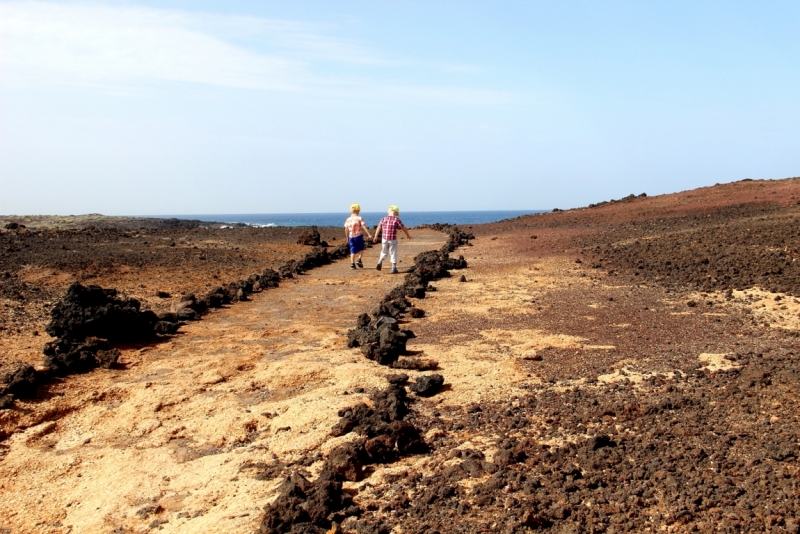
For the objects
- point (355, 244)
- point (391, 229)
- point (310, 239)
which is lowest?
point (310, 239)

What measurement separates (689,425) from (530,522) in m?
1.84

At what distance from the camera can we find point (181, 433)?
5527mm

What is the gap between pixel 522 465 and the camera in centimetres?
446

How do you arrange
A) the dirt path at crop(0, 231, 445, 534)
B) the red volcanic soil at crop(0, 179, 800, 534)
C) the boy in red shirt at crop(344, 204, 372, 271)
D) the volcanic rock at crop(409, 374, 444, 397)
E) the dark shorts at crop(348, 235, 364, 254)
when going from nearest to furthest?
the red volcanic soil at crop(0, 179, 800, 534), the dirt path at crop(0, 231, 445, 534), the volcanic rock at crop(409, 374, 444, 397), the boy in red shirt at crop(344, 204, 372, 271), the dark shorts at crop(348, 235, 364, 254)

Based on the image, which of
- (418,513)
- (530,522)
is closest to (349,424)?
(418,513)

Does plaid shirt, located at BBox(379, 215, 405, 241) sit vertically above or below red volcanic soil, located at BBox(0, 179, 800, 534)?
above

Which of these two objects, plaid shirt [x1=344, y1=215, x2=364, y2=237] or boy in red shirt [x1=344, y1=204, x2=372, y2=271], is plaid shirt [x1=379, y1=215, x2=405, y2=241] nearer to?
boy in red shirt [x1=344, y1=204, x2=372, y2=271]

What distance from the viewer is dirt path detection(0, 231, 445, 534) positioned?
432 cm

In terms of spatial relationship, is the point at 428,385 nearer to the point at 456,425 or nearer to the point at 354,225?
the point at 456,425

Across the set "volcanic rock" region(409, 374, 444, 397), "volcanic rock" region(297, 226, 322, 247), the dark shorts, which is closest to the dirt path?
"volcanic rock" region(409, 374, 444, 397)

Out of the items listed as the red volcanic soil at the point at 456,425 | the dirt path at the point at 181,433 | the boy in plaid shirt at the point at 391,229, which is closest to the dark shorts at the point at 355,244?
the boy in plaid shirt at the point at 391,229

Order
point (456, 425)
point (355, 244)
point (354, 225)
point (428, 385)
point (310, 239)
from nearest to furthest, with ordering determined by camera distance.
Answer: point (456, 425), point (428, 385), point (354, 225), point (355, 244), point (310, 239)

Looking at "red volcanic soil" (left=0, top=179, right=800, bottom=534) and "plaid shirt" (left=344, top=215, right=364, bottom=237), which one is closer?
"red volcanic soil" (left=0, top=179, right=800, bottom=534)

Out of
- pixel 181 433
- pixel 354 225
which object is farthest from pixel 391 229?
pixel 181 433
